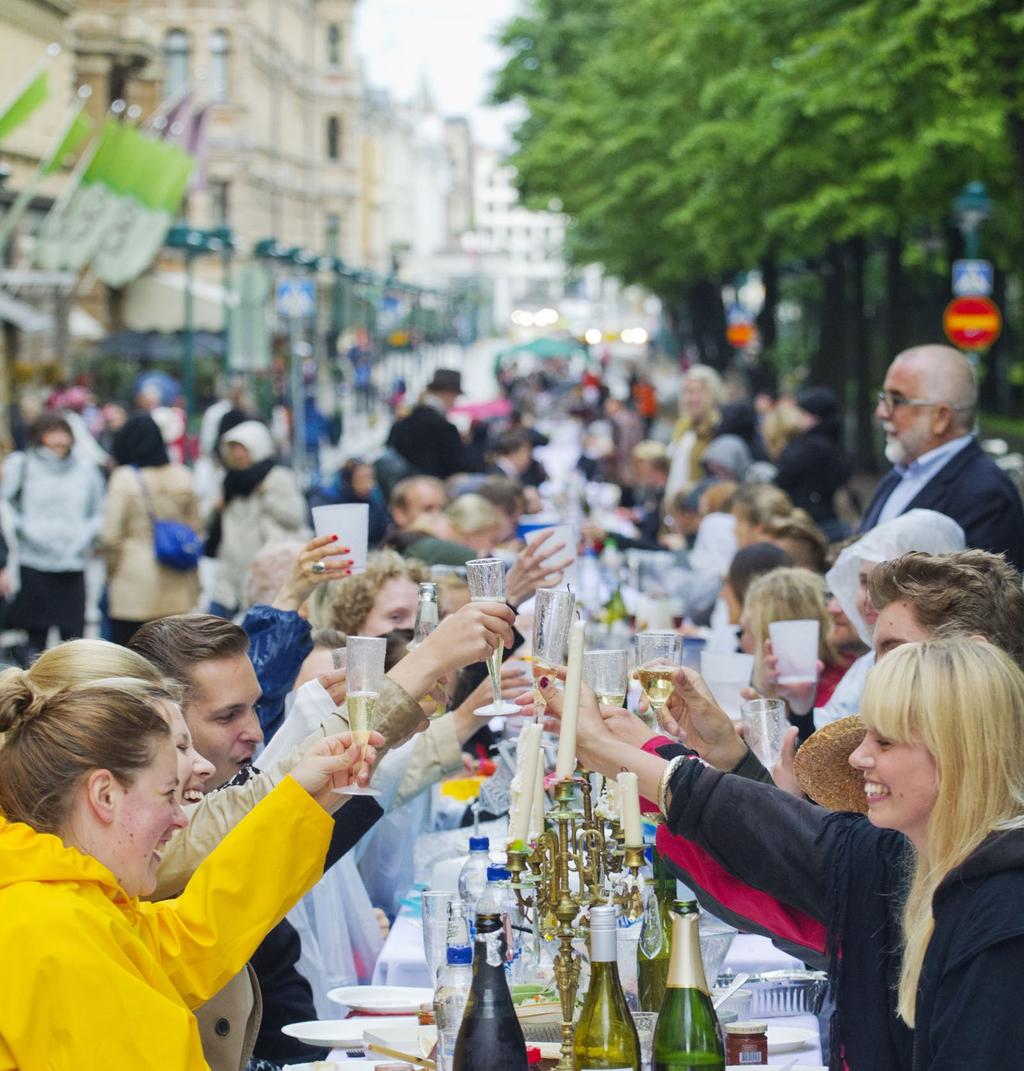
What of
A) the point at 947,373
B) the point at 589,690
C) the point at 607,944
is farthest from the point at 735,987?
the point at 947,373

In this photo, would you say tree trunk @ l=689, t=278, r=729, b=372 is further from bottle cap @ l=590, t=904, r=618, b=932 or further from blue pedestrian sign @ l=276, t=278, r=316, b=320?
bottle cap @ l=590, t=904, r=618, b=932

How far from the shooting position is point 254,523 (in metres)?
11.9

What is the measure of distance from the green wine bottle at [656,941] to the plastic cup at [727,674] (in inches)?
63.3

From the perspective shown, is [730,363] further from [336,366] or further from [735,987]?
[735,987]

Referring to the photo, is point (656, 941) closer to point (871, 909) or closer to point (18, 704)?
point (871, 909)

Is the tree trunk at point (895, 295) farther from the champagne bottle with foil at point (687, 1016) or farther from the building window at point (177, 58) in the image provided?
the building window at point (177, 58)

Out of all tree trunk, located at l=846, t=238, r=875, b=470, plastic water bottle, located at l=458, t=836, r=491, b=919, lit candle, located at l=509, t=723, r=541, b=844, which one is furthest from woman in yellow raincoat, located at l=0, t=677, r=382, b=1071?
tree trunk, located at l=846, t=238, r=875, b=470

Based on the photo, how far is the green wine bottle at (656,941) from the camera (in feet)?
12.0

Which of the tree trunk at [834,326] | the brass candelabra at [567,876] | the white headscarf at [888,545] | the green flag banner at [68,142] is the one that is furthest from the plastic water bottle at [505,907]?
the tree trunk at [834,326]

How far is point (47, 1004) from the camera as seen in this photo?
2982mm

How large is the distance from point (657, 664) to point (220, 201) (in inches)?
2841

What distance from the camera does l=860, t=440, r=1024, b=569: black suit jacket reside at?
7.44 metres

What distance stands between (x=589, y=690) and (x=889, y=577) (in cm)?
94

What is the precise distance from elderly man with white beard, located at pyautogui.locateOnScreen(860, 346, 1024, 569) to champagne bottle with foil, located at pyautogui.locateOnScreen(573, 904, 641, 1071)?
4585mm
